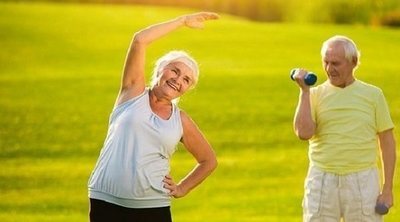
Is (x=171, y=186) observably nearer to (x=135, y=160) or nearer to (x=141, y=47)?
(x=135, y=160)

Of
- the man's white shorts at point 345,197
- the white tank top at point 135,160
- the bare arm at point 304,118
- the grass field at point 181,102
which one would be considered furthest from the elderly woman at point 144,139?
the grass field at point 181,102

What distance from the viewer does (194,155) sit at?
24.5 ft

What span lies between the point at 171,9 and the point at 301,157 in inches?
1047

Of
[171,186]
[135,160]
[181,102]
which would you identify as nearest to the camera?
[135,160]

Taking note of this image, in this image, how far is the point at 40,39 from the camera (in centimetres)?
3562

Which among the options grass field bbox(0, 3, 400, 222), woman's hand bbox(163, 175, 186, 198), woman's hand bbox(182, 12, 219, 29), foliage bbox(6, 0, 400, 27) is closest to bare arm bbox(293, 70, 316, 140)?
woman's hand bbox(182, 12, 219, 29)

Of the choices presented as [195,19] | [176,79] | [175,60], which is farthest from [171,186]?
[195,19]

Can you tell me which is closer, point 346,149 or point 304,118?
point 304,118

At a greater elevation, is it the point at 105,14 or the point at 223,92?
the point at 105,14

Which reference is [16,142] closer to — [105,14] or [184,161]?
[184,161]

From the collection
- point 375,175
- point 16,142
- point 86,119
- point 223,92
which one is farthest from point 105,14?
point 375,175

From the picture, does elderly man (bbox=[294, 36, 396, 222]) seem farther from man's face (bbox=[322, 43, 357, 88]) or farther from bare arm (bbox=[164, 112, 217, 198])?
bare arm (bbox=[164, 112, 217, 198])

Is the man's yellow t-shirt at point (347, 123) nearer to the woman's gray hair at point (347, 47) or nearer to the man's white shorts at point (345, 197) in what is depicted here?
the man's white shorts at point (345, 197)

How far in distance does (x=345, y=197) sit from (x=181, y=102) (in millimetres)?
14967
